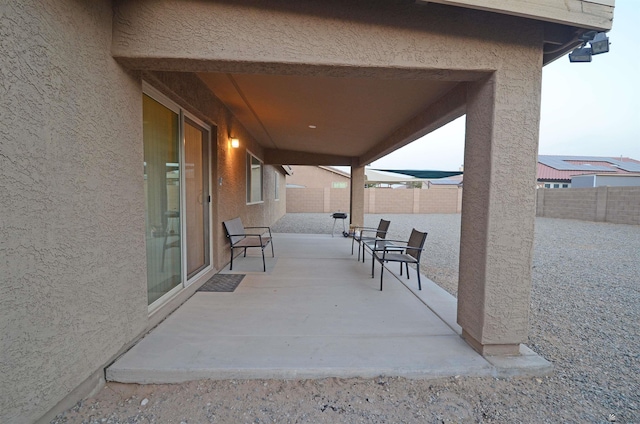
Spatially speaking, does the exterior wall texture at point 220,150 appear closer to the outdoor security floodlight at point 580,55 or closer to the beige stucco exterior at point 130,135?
the beige stucco exterior at point 130,135

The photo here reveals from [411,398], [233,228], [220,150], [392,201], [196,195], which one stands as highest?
[220,150]

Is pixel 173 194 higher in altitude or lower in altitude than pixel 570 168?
lower

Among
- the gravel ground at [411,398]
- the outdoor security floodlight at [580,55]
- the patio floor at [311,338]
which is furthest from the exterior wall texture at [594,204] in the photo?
the outdoor security floodlight at [580,55]

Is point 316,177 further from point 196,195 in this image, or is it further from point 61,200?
point 61,200

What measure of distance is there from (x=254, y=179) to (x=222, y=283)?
4214 mm

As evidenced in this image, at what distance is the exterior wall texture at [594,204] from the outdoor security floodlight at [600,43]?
51.3 feet

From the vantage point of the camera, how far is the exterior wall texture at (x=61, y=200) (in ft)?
4.43

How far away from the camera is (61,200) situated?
160cm

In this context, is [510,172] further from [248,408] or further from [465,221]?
[248,408]

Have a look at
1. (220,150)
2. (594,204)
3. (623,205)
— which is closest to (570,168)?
(594,204)

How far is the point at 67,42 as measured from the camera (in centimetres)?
163

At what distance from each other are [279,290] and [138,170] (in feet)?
6.92

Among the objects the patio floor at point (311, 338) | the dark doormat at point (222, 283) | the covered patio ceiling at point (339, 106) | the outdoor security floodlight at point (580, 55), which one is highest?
the covered patio ceiling at point (339, 106)

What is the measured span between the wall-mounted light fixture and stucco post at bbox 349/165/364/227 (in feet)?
22.7
